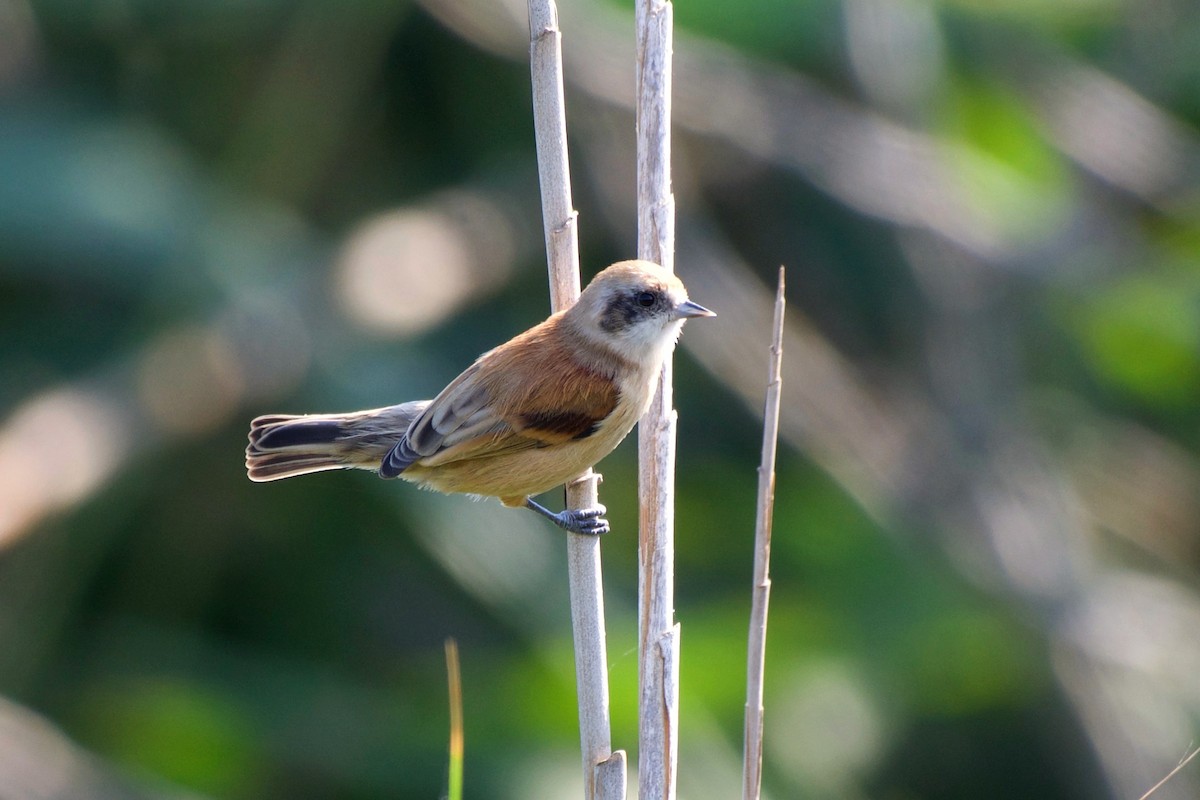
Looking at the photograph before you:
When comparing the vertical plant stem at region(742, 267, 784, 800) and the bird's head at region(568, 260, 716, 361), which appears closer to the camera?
the vertical plant stem at region(742, 267, 784, 800)

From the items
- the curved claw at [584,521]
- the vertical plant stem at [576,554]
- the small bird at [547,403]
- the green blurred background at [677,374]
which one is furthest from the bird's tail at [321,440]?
the green blurred background at [677,374]

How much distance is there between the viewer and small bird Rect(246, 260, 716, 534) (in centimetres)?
363

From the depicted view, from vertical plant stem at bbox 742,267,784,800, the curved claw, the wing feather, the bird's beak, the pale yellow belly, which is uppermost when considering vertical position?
the bird's beak

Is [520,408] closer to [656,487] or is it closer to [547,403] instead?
[547,403]

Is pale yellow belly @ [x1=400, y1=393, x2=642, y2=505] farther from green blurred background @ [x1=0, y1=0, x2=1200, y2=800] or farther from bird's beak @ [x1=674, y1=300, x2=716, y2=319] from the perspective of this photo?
green blurred background @ [x1=0, y1=0, x2=1200, y2=800]

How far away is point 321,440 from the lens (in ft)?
12.5

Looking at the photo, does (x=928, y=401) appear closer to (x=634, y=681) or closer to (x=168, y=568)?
(x=634, y=681)

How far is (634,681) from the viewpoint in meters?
4.89

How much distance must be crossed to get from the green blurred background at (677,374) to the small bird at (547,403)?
1605 millimetres

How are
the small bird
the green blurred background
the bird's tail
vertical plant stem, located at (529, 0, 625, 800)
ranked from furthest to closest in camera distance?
the green blurred background → the bird's tail → the small bird → vertical plant stem, located at (529, 0, 625, 800)

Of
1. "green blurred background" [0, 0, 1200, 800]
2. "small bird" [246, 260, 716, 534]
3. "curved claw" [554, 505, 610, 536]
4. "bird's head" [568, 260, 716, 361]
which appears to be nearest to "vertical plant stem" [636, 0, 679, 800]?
"curved claw" [554, 505, 610, 536]

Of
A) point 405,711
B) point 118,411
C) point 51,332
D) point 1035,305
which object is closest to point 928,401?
point 1035,305

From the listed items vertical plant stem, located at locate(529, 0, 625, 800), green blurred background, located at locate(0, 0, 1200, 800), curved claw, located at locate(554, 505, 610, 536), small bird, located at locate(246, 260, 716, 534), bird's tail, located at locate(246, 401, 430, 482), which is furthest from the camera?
green blurred background, located at locate(0, 0, 1200, 800)

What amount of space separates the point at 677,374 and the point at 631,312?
2.79m
